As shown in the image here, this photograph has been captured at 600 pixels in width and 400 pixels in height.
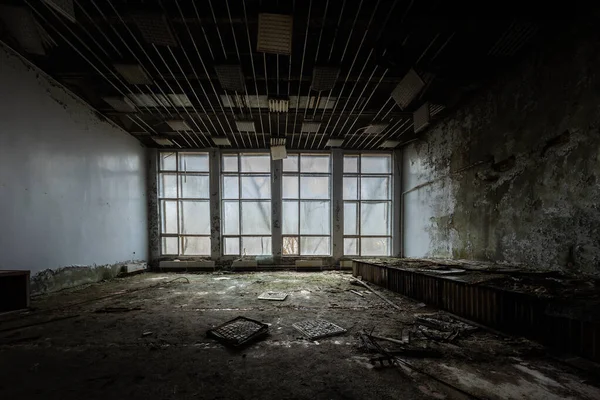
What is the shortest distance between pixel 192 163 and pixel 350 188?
5.35 meters

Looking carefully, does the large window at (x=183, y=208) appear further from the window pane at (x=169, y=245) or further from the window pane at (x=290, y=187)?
the window pane at (x=290, y=187)

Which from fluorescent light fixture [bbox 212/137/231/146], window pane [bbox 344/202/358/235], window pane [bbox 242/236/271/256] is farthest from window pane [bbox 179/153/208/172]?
window pane [bbox 344/202/358/235]

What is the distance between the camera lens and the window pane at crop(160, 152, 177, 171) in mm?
8438

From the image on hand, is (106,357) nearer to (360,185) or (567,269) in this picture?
(567,269)

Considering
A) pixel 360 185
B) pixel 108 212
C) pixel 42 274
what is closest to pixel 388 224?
pixel 360 185

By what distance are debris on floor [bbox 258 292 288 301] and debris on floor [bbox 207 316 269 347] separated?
1372 millimetres

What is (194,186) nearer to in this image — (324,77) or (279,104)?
(279,104)

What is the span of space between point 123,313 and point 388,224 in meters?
7.50

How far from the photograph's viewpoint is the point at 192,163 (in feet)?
27.9

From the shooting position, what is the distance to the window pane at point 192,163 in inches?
334

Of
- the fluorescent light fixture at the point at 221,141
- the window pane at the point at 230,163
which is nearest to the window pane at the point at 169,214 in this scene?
the window pane at the point at 230,163

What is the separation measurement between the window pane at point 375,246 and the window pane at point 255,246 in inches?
126

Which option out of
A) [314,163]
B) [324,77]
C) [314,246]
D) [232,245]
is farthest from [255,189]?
[324,77]

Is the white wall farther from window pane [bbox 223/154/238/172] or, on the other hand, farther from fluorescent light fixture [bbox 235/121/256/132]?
fluorescent light fixture [bbox 235/121/256/132]
